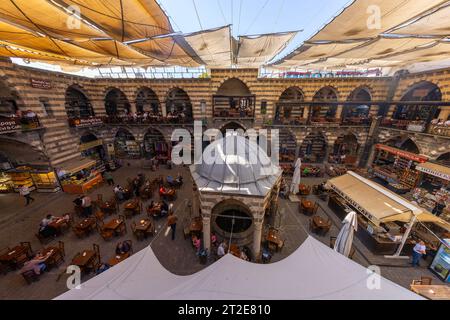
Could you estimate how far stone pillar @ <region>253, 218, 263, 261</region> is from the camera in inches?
284

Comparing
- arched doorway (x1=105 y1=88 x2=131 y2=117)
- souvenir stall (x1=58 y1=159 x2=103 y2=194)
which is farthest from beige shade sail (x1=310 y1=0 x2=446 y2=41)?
arched doorway (x1=105 y1=88 x2=131 y2=117)

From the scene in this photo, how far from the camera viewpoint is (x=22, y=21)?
5.88 m

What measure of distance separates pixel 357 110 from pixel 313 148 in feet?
19.6

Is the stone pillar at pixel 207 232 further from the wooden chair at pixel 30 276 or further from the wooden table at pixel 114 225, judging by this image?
the wooden chair at pixel 30 276

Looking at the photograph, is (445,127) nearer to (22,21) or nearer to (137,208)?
(137,208)

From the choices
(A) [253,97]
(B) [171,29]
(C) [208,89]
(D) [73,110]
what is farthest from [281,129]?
(D) [73,110]

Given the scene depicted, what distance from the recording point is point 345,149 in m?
19.2

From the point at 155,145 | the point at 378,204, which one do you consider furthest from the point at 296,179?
the point at 155,145

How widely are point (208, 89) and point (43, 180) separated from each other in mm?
15702

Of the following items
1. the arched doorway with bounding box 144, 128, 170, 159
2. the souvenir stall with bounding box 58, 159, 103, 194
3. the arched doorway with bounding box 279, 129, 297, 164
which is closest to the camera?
the souvenir stall with bounding box 58, 159, 103, 194

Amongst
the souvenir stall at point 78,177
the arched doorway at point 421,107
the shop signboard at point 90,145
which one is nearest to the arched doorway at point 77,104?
the shop signboard at point 90,145

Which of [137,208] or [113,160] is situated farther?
[113,160]

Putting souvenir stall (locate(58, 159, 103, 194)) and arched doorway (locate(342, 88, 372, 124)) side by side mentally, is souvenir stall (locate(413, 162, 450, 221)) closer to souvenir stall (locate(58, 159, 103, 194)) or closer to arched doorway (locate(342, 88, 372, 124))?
arched doorway (locate(342, 88, 372, 124))

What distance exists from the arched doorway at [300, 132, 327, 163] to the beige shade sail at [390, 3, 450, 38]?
38.0ft
